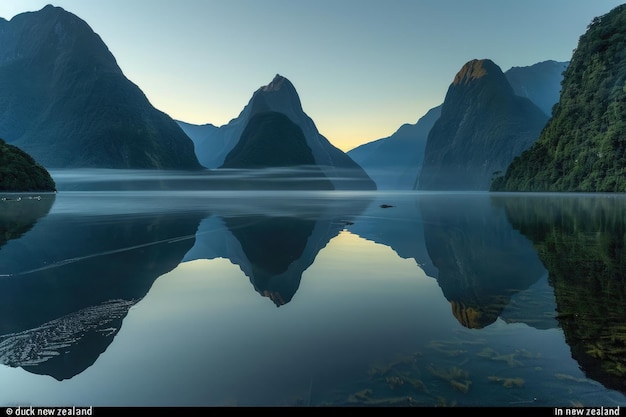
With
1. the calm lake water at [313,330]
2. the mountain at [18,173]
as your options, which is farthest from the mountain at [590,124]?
the mountain at [18,173]

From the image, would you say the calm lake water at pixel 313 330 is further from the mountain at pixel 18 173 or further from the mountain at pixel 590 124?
the mountain at pixel 18 173

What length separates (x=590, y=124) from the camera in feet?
445

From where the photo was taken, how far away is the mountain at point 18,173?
141500 millimetres

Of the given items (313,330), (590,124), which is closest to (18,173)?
(313,330)

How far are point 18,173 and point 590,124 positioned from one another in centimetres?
20649

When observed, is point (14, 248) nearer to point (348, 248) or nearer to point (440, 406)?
point (348, 248)

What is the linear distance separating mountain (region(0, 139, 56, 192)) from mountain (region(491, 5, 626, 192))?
204 m

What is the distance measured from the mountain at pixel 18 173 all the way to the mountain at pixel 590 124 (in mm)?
203552

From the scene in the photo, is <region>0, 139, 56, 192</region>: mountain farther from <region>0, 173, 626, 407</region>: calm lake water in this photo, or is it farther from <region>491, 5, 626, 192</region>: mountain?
<region>491, 5, 626, 192</region>: mountain

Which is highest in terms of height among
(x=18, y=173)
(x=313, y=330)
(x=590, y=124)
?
(x=590, y=124)

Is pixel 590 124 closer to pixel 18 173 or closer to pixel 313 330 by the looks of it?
pixel 313 330

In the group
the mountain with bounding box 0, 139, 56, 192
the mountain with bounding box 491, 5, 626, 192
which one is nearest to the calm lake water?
the mountain with bounding box 491, 5, 626, 192

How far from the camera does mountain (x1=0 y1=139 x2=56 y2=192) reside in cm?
14150

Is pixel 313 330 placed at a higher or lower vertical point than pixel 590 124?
lower
